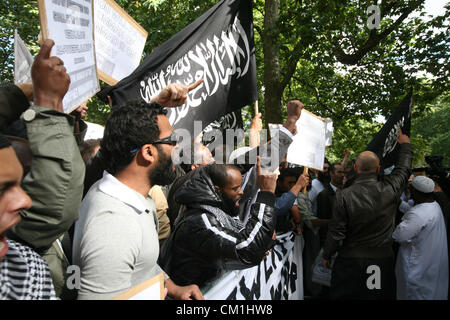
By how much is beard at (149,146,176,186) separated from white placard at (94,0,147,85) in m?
1.32

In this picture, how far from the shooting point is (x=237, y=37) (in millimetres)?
3438

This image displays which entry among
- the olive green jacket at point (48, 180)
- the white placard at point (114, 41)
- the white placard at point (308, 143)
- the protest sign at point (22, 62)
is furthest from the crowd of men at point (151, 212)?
the protest sign at point (22, 62)

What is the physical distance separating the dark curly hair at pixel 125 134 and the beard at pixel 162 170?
10 centimetres

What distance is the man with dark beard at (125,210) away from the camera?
1.27 meters

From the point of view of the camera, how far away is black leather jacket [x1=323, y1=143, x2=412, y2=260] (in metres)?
3.62

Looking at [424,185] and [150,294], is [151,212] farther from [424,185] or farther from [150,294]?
[424,185]

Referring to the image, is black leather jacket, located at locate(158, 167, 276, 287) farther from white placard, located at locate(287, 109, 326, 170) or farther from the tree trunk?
the tree trunk

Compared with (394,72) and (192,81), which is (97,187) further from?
(394,72)

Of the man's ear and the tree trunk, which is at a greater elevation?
the tree trunk

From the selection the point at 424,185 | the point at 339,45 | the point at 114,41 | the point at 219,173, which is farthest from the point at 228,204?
the point at 339,45

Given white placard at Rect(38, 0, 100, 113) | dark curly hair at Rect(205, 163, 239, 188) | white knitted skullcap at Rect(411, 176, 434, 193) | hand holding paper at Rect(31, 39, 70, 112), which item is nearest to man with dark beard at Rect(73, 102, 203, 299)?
white placard at Rect(38, 0, 100, 113)

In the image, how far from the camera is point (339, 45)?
344 inches

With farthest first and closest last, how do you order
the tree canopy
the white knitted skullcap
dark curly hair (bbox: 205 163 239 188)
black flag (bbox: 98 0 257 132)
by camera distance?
the tree canopy
the white knitted skullcap
black flag (bbox: 98 0 257 132)
dark curly hair (bbox: 205 163 239 188)
